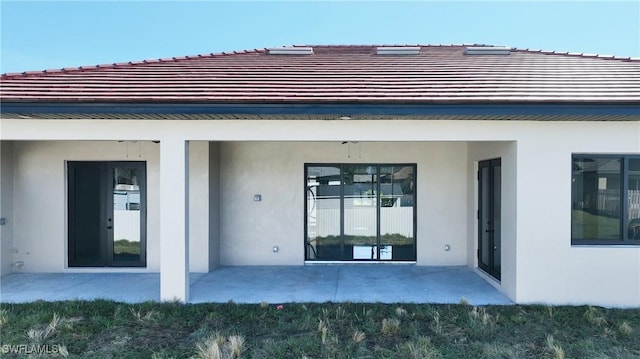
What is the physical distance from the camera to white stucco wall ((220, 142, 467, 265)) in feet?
32.4

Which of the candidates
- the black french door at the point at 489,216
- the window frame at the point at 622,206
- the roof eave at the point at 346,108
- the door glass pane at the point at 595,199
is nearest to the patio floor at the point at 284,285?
the black french door at the point at 489,216

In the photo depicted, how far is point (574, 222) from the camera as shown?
685cm

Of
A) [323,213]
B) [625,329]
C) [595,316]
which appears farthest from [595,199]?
[323,213]

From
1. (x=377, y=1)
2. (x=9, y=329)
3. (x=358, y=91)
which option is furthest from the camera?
(x=377, y=1)

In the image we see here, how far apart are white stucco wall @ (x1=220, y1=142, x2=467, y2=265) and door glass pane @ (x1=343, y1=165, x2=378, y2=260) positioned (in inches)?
15.7

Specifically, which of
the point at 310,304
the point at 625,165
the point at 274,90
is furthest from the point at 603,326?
the point at 274,90

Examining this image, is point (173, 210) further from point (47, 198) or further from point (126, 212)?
point (47, 198)

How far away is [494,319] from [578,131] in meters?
3.34

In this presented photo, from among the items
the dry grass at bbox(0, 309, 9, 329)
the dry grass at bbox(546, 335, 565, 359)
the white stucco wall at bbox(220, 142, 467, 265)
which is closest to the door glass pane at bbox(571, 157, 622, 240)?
the dry grass at bbox(546, 335, 565, 359)

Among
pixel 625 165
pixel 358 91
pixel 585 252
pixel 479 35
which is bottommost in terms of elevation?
pixel 585 252

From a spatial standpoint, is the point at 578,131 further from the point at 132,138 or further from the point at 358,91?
the point at 132,138

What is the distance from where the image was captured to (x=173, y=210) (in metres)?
6.73

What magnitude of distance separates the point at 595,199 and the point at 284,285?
5658 mm

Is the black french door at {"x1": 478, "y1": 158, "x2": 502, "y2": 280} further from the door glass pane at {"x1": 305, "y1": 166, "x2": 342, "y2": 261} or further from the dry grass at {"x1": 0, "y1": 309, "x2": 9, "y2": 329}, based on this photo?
the dry grass at {"x1": 0, "y1": 309, "x2": 9, "y2": 329}
